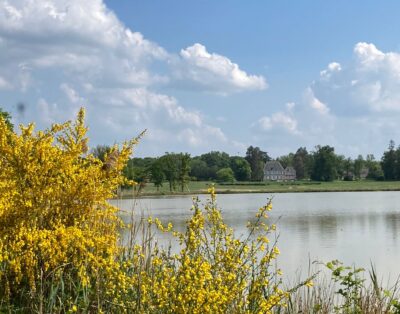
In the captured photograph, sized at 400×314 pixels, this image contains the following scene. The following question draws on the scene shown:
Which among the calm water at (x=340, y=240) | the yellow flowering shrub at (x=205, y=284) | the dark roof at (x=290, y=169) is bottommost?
the calm water at (x=340, y=240)

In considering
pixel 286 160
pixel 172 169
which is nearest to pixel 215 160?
pixel 286 160

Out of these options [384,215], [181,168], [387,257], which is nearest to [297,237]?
[387,257]

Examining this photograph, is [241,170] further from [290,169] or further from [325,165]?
[290,169]

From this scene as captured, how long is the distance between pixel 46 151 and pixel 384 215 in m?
27.5

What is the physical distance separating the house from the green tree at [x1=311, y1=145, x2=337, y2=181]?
2695 centimetres

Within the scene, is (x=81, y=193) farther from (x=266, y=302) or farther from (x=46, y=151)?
(x=266, y=302)

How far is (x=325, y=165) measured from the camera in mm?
105625

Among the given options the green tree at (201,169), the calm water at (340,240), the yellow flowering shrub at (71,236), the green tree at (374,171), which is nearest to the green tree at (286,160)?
the green tree at (374,171)

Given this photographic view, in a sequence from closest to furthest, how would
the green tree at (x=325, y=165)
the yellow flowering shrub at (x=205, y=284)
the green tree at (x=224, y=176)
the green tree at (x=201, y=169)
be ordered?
1. the yellow flowering shrub at (x=205, y=284)
2. the green tree at (x=201, y=169)
3. the green tree at (x=224, y=176)
4. the green tree at (x=325, y=165)

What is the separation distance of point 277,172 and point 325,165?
34.1 m

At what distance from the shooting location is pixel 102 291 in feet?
15.3

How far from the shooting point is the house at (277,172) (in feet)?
447

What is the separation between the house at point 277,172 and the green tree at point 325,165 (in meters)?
27.0

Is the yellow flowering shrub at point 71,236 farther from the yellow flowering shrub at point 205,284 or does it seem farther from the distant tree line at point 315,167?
the distant tree line at point 315,167
